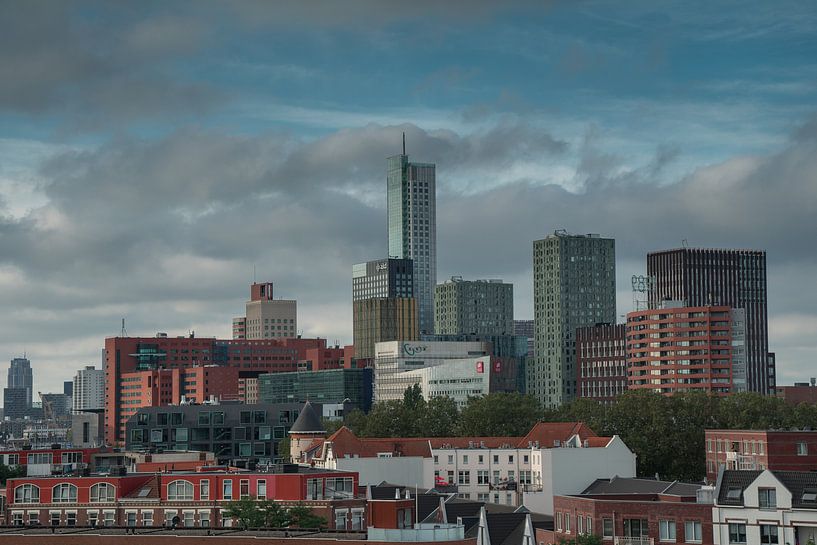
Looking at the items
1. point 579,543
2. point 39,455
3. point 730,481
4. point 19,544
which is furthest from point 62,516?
point 39,455

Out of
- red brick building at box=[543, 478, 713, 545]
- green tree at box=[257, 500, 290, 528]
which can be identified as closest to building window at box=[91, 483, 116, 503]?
green tree at box=[257, 500, 290, 528]

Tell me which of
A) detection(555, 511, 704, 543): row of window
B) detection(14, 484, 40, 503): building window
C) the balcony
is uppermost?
detection(14, 484, 40, 503): building window

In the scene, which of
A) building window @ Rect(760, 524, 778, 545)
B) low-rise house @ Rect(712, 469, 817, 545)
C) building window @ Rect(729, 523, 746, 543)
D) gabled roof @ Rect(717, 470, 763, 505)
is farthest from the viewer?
gabled roof @ Rect(717, 470, 763, 505)

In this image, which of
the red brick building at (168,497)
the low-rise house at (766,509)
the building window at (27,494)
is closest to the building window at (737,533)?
the low-rise house at (766,509)

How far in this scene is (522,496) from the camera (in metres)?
192

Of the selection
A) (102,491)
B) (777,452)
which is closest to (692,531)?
(102,491)

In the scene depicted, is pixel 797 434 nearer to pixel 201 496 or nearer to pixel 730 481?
pixel 730 481

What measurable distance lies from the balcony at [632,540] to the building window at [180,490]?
34.0 m

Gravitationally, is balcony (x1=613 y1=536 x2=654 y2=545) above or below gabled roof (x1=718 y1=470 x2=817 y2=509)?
below

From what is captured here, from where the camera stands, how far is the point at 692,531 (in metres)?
115

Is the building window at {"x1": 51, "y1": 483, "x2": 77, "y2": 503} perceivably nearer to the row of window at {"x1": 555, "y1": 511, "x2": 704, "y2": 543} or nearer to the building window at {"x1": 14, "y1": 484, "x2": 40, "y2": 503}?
the building window at {"x1": 14, "y1": 484, "x2": 40, "y2": 503}

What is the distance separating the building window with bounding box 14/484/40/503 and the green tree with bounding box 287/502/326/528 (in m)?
23.3

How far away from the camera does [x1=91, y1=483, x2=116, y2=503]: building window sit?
122375mm

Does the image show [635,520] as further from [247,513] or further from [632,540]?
[247,513]
